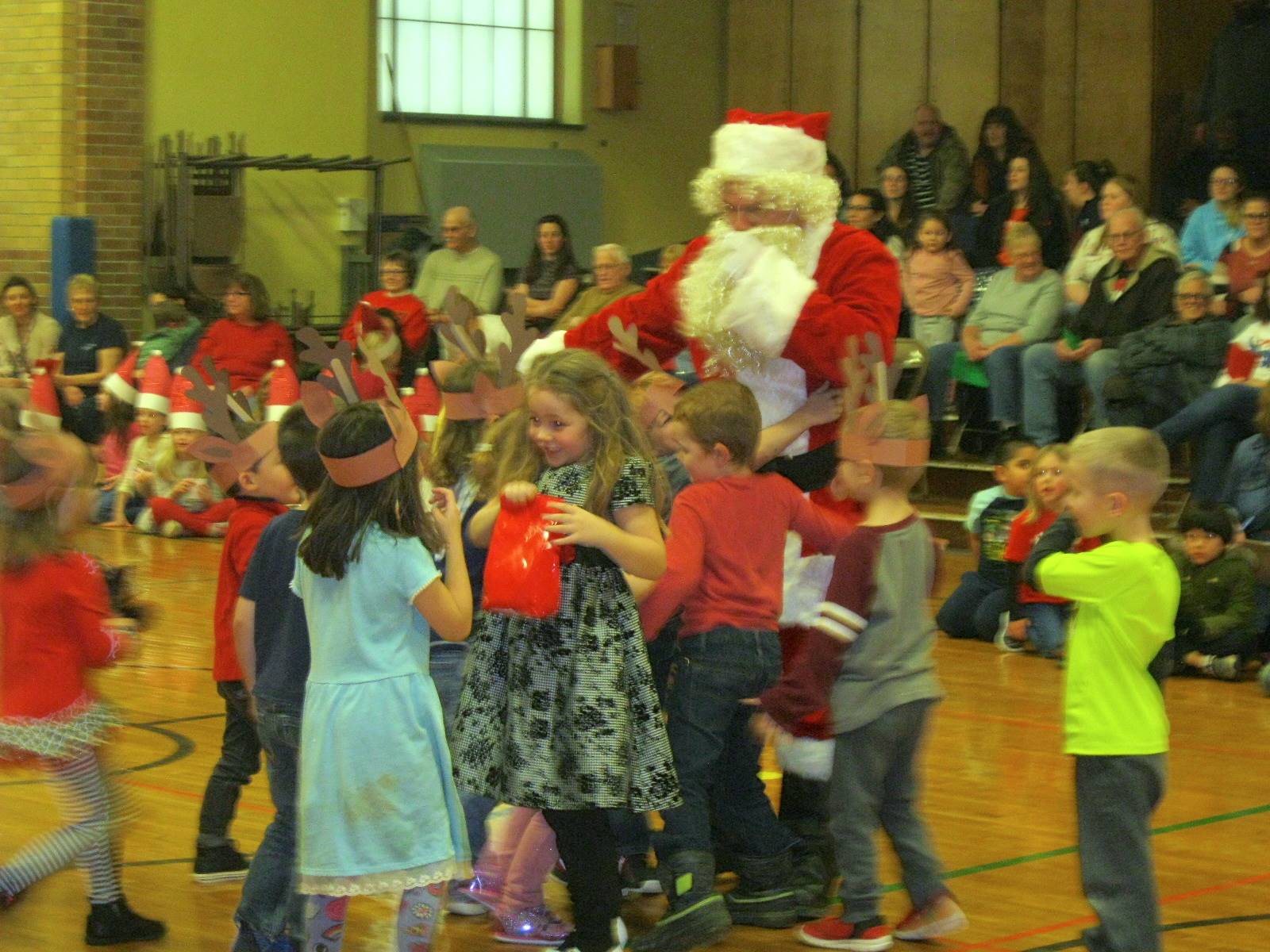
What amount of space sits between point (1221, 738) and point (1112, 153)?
281 inches

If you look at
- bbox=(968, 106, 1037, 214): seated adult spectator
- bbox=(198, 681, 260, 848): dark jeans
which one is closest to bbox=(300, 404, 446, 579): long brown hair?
bbox=(198, 681, 260, 848): dark jeans

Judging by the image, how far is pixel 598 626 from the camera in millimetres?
3666

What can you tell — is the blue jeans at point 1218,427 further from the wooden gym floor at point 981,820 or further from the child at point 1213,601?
the wooden gym floor at point 981,820

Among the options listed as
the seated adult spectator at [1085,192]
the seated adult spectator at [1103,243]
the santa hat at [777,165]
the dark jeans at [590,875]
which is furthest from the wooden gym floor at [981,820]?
the seated adult spectator at [1085,192]

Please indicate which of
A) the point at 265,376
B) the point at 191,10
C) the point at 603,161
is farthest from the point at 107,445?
the point at 603,161

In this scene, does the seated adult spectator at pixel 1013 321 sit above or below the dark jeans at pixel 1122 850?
above

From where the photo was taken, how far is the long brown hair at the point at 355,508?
341cm

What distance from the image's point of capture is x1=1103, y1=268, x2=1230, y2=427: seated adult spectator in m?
8.76

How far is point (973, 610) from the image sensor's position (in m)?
8.02

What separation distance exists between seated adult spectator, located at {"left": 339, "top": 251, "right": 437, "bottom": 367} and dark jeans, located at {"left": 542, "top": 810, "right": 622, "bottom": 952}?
7.61 meters

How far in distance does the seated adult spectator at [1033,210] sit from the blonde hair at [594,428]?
714 cm

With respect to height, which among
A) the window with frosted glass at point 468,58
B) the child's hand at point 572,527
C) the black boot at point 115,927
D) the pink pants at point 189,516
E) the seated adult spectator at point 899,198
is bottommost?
the black boot at point 115,927

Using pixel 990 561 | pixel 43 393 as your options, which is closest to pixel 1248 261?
pixel 990 561

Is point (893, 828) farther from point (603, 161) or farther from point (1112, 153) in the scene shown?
point (603, 161)
